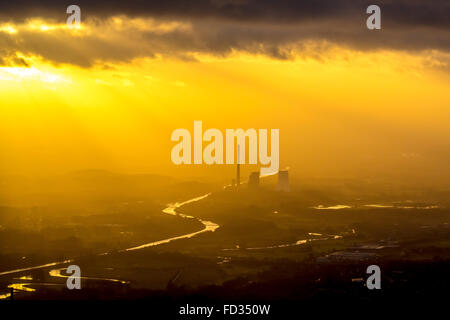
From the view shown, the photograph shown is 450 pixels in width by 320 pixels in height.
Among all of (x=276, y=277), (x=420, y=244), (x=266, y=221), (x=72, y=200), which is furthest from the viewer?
(x=72, y=200)

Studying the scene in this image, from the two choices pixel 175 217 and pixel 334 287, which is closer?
pixel 334 287

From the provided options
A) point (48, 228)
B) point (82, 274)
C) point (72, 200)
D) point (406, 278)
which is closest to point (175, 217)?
point (48, 228)

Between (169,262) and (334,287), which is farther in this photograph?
(169,262)
